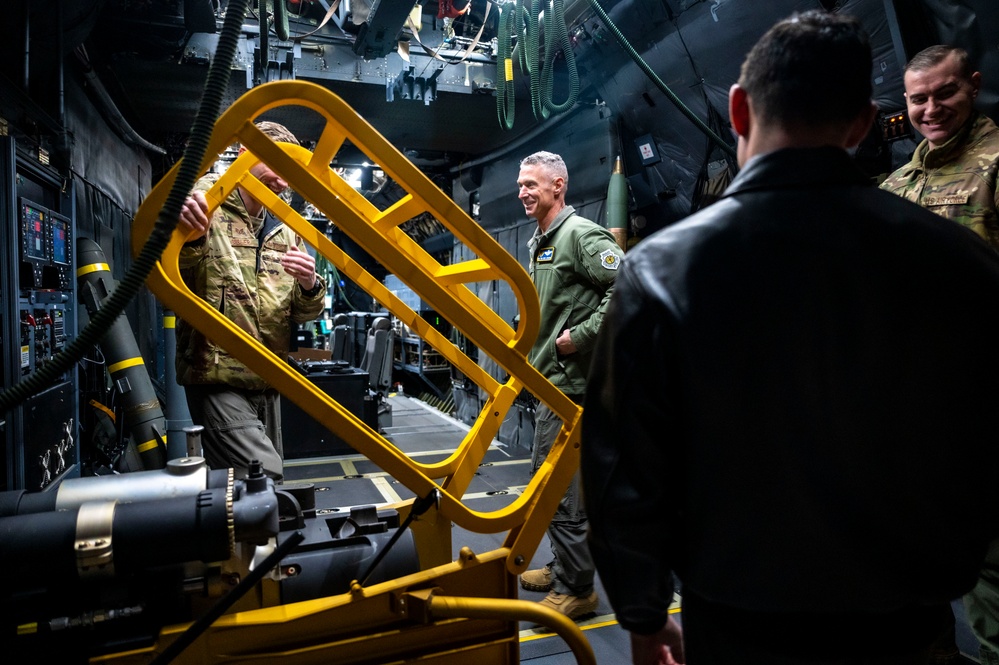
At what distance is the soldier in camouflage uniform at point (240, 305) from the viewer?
95.4 inches

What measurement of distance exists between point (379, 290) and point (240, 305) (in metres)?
0.72

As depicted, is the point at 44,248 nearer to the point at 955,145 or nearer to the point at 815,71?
the point at 815,71

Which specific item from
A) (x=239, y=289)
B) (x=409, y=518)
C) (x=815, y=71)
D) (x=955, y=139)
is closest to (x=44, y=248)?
(x=239, y=289)

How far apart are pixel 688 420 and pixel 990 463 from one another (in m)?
0.51

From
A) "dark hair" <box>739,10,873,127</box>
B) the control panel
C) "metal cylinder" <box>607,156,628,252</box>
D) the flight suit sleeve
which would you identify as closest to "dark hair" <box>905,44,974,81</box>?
the flight suit sleeve

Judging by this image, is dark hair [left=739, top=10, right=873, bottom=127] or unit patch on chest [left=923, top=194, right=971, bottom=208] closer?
dark hair [left=739, top=10, right=873, bottom=127]

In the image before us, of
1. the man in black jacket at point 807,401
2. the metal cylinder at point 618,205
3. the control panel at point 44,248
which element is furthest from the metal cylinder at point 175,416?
the man in black jacket at point 807,401

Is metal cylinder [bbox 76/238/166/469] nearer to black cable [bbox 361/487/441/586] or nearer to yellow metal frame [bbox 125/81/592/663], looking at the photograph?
yellow metal frame [bbox 125/81/592/663]

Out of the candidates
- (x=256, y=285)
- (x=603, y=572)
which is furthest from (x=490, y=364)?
(x=603, y=572)

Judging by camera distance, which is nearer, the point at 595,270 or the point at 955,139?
the point at 955,139

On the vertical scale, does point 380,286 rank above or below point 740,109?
below

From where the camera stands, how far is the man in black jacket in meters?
0.97

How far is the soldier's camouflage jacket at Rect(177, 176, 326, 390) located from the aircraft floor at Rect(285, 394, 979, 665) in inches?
65.8

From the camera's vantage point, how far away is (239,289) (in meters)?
2.51
